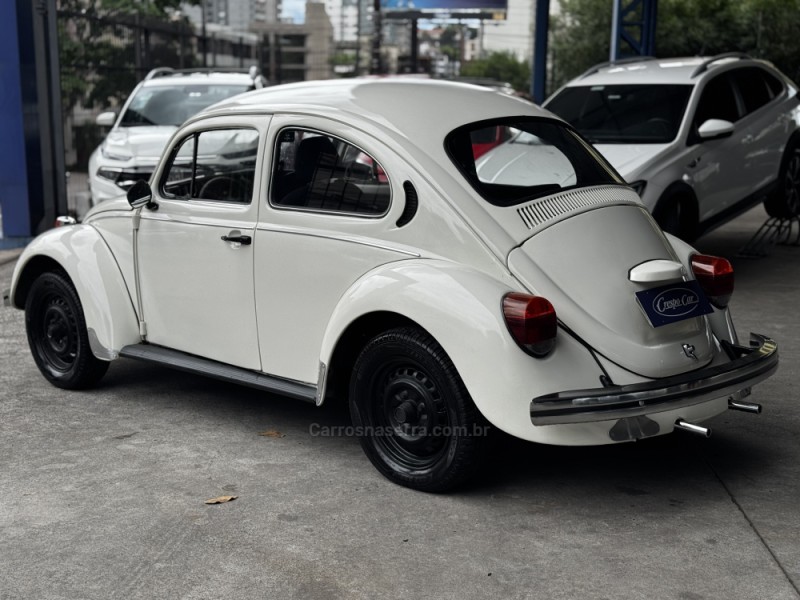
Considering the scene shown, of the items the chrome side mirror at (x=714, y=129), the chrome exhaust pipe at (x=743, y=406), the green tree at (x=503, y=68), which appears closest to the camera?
the chrome exhaust pipe at (x=743, y=406)

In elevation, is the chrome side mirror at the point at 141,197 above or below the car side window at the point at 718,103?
below

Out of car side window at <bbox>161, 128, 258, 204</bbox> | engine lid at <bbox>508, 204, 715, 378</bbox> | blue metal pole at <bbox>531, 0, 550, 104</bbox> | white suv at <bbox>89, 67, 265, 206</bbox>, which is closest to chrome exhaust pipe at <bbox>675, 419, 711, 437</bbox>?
engine lid at <bbox>508, 204, 715, 378</bbox>

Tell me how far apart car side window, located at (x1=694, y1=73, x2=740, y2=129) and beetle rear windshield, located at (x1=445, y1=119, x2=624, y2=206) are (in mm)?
4160

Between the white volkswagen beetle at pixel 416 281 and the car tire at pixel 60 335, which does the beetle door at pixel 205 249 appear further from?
the car tire at pixel 60 335

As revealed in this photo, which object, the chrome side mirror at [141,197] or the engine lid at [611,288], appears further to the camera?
the chrome side mirror at [141,197]

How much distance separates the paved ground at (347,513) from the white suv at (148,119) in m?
6.06

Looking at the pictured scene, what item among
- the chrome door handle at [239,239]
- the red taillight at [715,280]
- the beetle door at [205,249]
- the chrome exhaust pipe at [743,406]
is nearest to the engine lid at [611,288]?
the chrome exhaust pipe at [743,406]

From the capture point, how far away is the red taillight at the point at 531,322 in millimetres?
4156

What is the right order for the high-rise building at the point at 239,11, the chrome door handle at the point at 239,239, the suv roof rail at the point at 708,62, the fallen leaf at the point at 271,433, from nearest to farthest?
the chrome door handle at the point at 239,239, the fallen leaf at the point at 271,433, the suv roof rail at the point at 708,62, the high-rise building at the point at 239,11

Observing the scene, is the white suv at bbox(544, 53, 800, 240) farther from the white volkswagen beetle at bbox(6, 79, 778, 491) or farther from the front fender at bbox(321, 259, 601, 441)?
the front fender at bbox(321, 259, 601, 441)

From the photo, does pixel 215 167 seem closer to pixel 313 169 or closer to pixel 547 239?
pixel 313 169

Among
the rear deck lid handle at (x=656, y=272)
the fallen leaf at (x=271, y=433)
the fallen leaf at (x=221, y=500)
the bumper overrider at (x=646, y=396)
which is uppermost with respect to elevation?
the rear deck lid handle at (x=656, y=272)

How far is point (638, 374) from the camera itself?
436 centimetres

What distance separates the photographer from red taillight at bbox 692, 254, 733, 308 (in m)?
5.04
